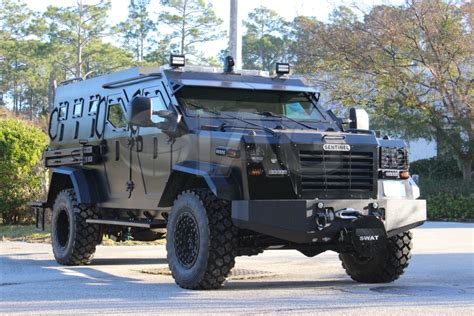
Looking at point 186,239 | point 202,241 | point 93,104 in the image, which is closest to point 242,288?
point 186,239

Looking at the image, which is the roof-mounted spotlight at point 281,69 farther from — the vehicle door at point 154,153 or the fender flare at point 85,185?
the fender flare at point 85,185

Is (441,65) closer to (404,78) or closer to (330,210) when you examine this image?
(404,78)

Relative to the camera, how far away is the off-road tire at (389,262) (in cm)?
978

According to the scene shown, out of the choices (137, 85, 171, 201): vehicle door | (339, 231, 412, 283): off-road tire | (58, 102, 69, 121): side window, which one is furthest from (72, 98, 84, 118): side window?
(339, 231, 412, 283): off-road tire

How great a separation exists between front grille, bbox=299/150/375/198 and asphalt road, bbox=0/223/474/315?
1116 mm

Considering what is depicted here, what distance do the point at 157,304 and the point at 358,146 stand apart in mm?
2876

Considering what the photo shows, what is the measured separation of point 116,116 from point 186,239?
2.94 metres

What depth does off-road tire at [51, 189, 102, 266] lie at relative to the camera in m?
12.0

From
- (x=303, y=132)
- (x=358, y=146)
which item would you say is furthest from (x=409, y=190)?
(x=303, y=132)

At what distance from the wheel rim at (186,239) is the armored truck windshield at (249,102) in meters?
1.39

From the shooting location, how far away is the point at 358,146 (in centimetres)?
911

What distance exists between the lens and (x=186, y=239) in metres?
9.23

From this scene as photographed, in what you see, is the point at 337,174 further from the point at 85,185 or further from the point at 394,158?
the point at 85,185

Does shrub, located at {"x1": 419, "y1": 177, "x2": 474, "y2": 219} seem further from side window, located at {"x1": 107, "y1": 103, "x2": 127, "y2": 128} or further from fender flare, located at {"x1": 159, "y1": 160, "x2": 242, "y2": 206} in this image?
fender flare, located at {"x1": 159, "y1": 160, "x2": 242, "y2": 206}
